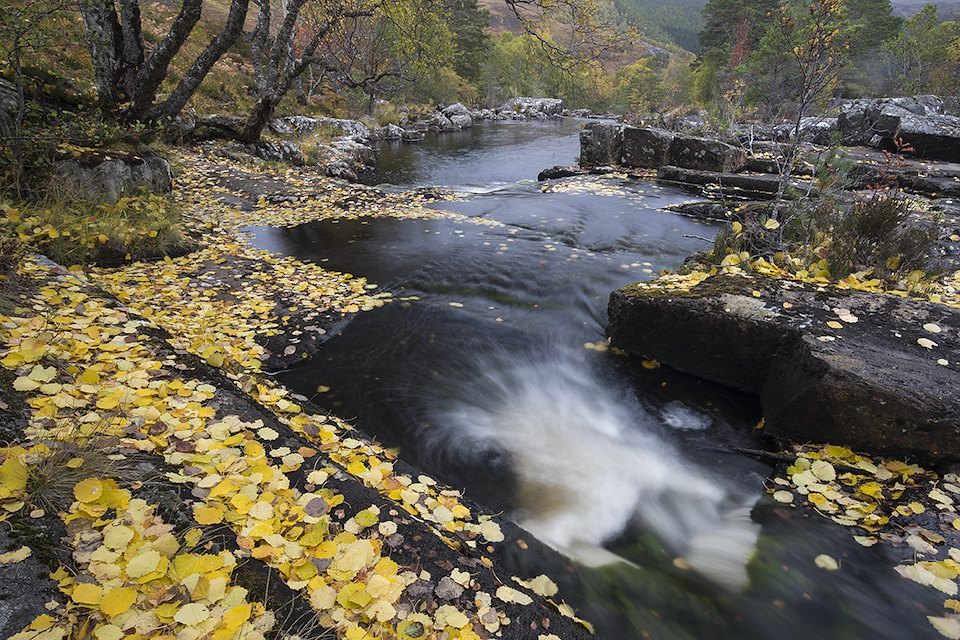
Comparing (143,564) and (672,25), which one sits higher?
(672,25)

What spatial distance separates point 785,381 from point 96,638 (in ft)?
14.5

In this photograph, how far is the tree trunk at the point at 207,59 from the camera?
26.5ft

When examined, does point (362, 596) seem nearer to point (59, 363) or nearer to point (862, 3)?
point (59, 363)

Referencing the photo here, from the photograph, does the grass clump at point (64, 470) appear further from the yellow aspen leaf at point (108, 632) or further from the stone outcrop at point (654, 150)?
the stone outcrop at point (654, 150)

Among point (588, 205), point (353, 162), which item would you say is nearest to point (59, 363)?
point (588, 205)

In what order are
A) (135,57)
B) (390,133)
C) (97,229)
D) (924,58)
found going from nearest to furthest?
(97,229) < (135,57) < (390,133) < (924,58)

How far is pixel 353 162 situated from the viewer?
655 inches

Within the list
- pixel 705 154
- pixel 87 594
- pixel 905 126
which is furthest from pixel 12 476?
pixel 905 126

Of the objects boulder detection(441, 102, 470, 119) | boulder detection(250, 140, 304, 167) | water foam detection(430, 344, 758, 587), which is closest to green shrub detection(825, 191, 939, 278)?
water foam detection(430, 344, 758, 587)

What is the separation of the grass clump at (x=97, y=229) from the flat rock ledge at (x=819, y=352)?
6318mm

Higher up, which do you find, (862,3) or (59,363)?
(862,3)

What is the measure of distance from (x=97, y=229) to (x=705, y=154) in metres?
15.7

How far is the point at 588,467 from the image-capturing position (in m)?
3.86

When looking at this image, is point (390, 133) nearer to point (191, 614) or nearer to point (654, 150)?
point (654, 150)
